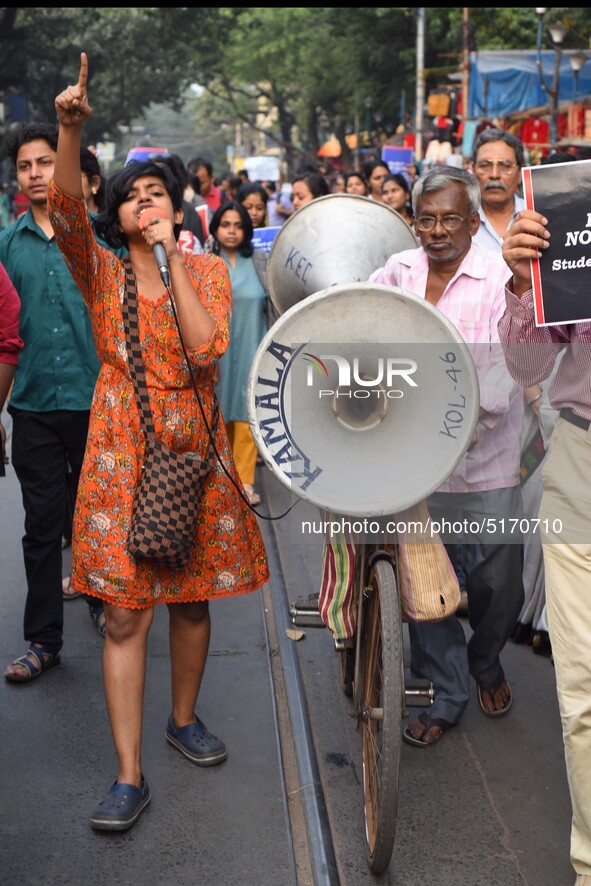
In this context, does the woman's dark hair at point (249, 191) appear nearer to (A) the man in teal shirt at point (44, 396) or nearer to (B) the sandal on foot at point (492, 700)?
(A) the man in teal shirt at point (44, 396)

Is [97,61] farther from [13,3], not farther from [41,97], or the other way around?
[13,3]

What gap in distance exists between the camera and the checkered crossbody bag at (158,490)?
12.0 ft

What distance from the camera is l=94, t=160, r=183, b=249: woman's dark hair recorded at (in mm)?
3711

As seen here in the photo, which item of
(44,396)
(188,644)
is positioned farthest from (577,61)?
(188,644)

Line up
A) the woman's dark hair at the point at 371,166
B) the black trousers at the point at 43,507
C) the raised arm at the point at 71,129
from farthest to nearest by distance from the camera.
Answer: the woman's dark hair at the point at 371,166 → the black trousers at the point at 43,507 → the raised arm at the point at 71,129

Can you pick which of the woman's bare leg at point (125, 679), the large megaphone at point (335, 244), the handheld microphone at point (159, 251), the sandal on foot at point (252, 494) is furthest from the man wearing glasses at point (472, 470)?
the sandal on foot at point (252, 494)

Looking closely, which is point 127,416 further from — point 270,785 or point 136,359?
point 270,785

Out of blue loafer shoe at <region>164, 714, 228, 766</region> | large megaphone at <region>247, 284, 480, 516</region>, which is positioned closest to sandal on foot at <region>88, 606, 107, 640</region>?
blue loafer shoe at <region>164, 714, 228, 766</region>

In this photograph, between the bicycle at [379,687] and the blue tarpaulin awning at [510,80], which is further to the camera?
the blue tarpaulin awning at [510,80]

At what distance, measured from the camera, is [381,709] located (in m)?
3.44

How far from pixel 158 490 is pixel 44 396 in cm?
140

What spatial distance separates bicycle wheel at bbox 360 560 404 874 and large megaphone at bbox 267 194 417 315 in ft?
4.20

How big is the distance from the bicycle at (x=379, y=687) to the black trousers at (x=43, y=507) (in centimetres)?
125

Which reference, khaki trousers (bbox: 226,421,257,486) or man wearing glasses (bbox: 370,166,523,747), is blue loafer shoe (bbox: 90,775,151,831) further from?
khaki trousers (bbox: 226,421,257,486)
